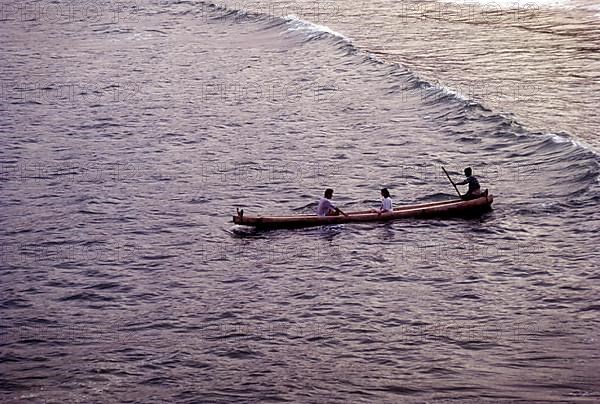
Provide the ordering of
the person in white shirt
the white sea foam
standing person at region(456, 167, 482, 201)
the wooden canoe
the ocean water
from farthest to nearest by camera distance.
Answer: the white sea foam → standing person at region(456, 167, 482, 201) → the person in white shirt → the wooden canoe → the ocean water

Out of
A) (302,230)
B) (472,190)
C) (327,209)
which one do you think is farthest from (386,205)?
(472,190)

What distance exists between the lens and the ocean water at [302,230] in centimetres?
2145

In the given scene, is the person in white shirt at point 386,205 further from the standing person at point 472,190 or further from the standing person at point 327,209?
the standing person at point 472,190

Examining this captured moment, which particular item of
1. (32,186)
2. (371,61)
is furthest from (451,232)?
(371,61)

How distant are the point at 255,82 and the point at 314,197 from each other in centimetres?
1704

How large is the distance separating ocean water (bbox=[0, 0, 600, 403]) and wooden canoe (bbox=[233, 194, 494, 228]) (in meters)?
0.26

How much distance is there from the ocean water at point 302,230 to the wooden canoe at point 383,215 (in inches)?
10.4

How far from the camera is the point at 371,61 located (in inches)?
1975

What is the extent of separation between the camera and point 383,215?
2903cm

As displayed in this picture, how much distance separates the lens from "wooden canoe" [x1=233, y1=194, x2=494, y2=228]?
28.7m

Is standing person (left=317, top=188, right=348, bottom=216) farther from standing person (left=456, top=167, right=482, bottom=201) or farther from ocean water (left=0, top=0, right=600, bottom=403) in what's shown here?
standing person (left=456, top=167, right=482, bottom=201)

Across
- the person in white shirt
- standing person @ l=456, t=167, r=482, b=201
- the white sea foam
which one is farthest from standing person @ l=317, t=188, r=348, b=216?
the white sea foam

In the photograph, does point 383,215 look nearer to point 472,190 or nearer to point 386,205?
point 386,205

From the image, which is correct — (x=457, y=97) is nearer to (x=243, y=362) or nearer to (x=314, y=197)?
(x=314, y=197)
